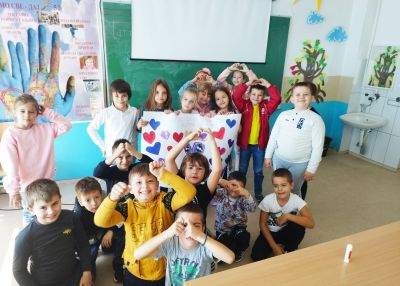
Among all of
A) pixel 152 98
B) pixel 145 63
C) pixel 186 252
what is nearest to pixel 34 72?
pixel 145 63

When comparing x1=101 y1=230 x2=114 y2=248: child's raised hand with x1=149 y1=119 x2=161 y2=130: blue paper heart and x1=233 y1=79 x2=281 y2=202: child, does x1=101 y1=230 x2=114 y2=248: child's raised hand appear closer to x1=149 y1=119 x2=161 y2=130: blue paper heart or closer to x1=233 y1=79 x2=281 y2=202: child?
x1=149 y1=119 x2=161 y2=130: blue paper heart

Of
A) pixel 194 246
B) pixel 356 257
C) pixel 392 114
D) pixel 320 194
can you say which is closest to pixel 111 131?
pixel 194 246

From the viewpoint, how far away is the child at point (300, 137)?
2.67m

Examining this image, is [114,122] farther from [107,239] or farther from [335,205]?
[335,205]

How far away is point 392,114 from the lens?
474 cm

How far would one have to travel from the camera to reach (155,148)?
286cm

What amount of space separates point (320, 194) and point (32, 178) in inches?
126

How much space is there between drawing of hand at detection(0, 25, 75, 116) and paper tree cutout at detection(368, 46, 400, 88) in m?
4.57

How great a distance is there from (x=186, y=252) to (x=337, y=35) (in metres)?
4.78

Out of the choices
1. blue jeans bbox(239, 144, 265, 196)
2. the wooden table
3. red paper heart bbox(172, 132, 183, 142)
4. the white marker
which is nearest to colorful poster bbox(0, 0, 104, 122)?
red paper heart bbox(172, 132, 183, 142)

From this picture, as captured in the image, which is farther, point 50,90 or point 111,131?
point 50,90

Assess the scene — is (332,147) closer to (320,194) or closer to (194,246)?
(320,194)

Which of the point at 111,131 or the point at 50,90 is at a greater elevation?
the point at 50,90

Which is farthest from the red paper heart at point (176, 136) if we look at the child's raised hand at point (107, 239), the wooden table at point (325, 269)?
the wooden table at point (325, 269)
